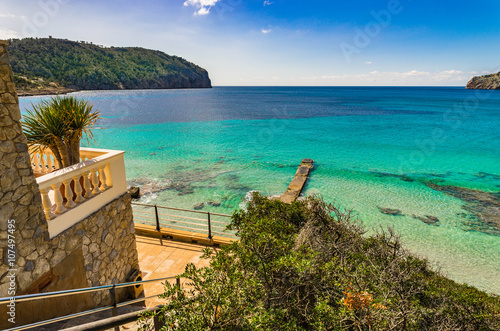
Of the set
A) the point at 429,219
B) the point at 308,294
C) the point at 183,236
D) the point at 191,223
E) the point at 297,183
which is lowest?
the point at 429,219

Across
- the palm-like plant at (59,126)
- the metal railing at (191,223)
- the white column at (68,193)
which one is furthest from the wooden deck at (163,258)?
the palm-like plant at (59,126)

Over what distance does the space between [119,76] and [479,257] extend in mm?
143331

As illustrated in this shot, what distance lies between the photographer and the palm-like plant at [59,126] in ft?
14.3

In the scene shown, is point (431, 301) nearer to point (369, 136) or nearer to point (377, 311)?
point (377, 311)

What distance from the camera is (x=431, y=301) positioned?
15.6ft

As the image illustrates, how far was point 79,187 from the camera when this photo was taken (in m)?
4.45

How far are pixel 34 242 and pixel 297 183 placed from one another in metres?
15.5

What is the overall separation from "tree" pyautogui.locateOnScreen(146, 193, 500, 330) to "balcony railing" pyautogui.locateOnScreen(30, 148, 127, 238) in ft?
7.64

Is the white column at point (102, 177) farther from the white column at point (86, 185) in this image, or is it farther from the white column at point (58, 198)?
the white column at point (58, 198)

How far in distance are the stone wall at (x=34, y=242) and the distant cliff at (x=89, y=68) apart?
69392 mm

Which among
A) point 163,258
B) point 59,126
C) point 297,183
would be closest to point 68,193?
point 59,126

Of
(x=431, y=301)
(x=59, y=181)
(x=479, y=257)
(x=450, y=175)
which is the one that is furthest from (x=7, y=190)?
(x=450, y=175)

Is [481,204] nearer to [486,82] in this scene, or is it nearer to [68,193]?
[68,193]

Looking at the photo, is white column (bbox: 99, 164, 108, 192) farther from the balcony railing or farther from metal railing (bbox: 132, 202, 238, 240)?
metal railing (bbox: 132, 202, 238, 240)
